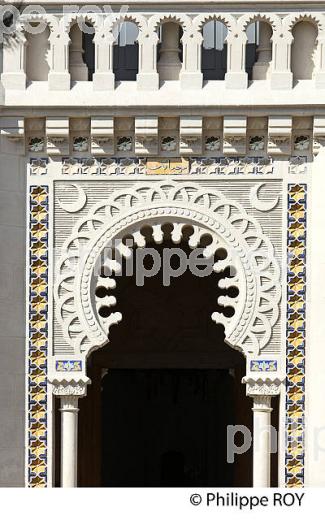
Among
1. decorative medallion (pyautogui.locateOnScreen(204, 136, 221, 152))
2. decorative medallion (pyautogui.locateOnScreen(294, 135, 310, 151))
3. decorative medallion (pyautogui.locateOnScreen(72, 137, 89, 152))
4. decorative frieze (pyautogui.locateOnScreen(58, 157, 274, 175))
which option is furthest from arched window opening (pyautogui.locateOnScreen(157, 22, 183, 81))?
decorative medallion (pyautogui.locateOnScreen(294, 135, 310, 151))

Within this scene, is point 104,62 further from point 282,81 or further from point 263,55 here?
point 282,81

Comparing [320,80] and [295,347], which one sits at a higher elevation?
[320,80]

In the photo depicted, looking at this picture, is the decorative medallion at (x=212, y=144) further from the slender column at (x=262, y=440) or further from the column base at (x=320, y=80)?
the slender column at (x=262, y=440)

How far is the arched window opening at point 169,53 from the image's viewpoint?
1488 centimetres

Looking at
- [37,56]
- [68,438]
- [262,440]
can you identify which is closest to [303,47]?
[37,56]

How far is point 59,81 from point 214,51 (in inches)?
51.2

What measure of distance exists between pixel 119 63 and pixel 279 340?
8.30 feet

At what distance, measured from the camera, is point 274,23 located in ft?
48.3

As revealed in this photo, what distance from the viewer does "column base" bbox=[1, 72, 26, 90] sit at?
14781 millimetres

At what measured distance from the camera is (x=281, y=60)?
580 inches

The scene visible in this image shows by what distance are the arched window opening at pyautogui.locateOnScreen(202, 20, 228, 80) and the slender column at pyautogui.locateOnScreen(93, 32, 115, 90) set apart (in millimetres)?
795

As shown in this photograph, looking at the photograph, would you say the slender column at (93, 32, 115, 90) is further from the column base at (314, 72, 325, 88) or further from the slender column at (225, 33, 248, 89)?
the column base at (314, 72, 325, 88)

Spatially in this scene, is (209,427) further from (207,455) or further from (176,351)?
(176,351)
